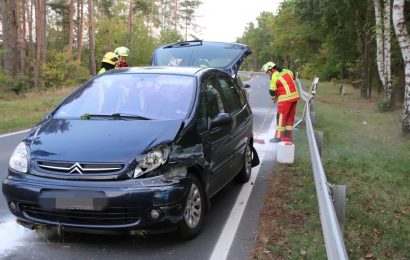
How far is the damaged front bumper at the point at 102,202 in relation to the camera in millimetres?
4410

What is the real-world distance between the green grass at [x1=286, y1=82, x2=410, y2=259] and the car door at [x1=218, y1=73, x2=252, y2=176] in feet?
2.86

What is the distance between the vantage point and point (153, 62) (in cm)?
1291

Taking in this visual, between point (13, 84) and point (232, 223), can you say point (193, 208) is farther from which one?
point (13, 84)

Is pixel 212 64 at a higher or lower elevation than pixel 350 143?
higher

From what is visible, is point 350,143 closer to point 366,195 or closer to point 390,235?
point 366,195

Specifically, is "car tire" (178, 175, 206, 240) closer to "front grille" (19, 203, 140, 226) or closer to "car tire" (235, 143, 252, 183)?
"front grille" (19, 203, 140, 226)

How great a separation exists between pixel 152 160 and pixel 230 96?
2509mm

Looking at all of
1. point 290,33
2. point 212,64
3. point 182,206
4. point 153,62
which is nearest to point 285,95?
point 212,64

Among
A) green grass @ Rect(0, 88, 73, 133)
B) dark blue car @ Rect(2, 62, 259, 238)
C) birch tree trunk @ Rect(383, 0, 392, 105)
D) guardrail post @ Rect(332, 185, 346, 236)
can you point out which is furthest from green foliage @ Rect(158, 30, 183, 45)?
guardrail post @ Rect(332, 185, 346, 236)

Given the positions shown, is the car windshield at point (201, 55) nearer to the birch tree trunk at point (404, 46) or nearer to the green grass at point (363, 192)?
the green grass at point (363, 192)

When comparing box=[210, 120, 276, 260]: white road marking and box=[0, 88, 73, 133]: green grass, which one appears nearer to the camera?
box=[210, 120, 276, 260]: white road marking

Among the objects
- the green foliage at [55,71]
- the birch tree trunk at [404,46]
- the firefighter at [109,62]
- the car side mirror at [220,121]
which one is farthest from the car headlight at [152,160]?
the green foliage at [55,71]

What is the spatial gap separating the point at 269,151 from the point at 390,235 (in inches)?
201

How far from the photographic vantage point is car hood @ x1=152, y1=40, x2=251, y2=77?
12656mm
